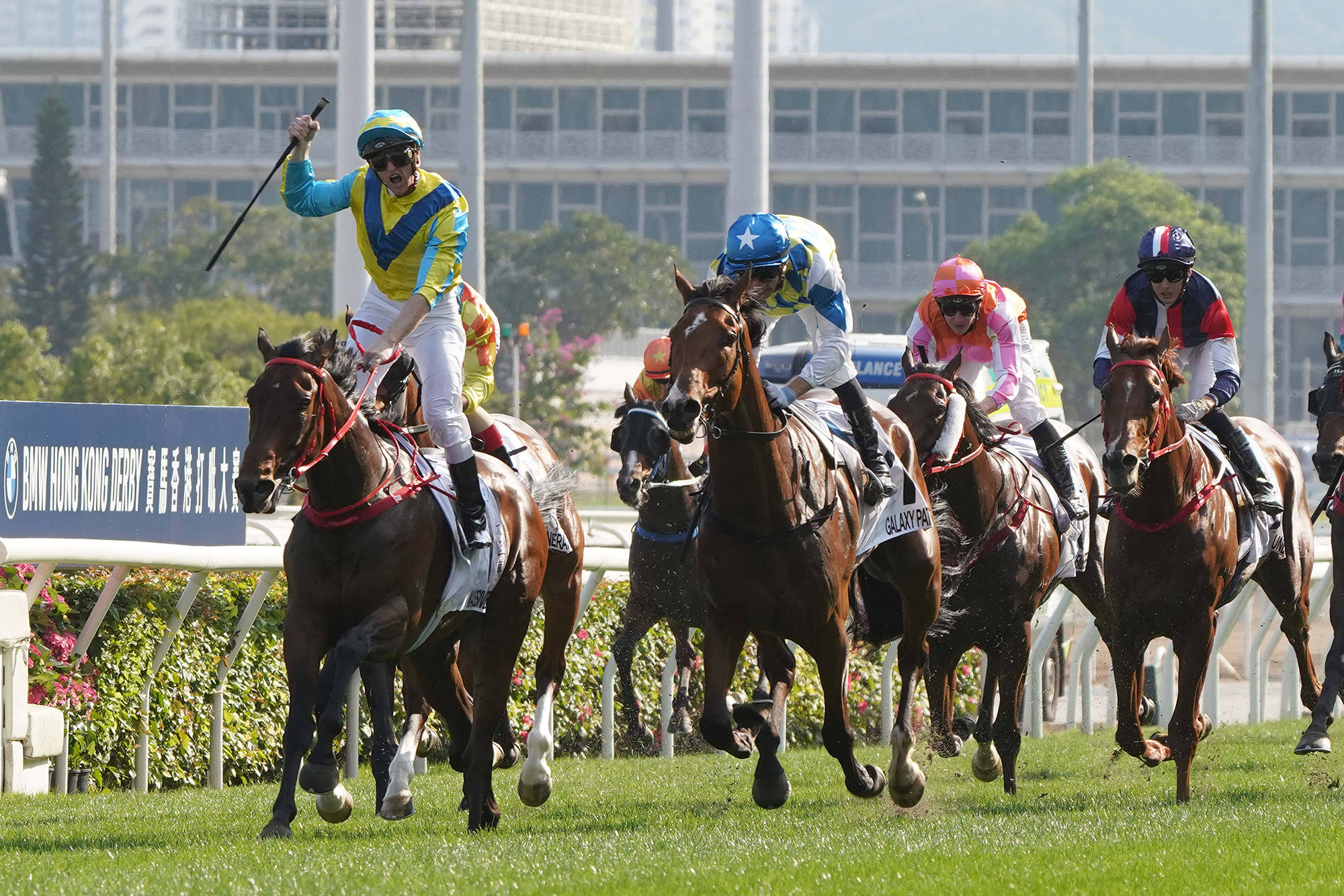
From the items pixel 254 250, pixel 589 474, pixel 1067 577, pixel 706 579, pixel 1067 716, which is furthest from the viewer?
pixel 254 250

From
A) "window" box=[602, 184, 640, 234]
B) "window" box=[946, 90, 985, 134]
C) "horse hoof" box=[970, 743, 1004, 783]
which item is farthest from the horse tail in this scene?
"window" box=[946, 90, 985, 134]

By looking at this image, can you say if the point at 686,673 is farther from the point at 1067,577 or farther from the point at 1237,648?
the point at 1237,648

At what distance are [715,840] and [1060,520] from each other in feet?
10.1

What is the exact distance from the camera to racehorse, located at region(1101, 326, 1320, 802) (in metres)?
7.09

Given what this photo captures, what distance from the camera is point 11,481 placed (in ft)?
27.0

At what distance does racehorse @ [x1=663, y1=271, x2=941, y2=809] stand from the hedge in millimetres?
2972

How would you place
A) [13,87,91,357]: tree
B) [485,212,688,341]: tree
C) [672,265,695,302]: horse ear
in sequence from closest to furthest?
[672,265,695,302]: horse ear < [485,212,688,341]: tree < [13,87,91,357]: tree

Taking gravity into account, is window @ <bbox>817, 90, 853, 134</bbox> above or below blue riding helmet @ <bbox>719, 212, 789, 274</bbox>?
above

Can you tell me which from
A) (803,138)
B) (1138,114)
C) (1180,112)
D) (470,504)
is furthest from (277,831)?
(1180,112)

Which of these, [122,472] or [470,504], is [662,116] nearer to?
[122,472]

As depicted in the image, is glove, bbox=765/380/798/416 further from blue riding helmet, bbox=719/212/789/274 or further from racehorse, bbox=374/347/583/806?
racehorse, bbox=374/347/583/806

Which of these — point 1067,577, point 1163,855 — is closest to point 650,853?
point 1163,855

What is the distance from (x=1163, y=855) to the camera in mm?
5383

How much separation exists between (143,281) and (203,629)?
140 feet
